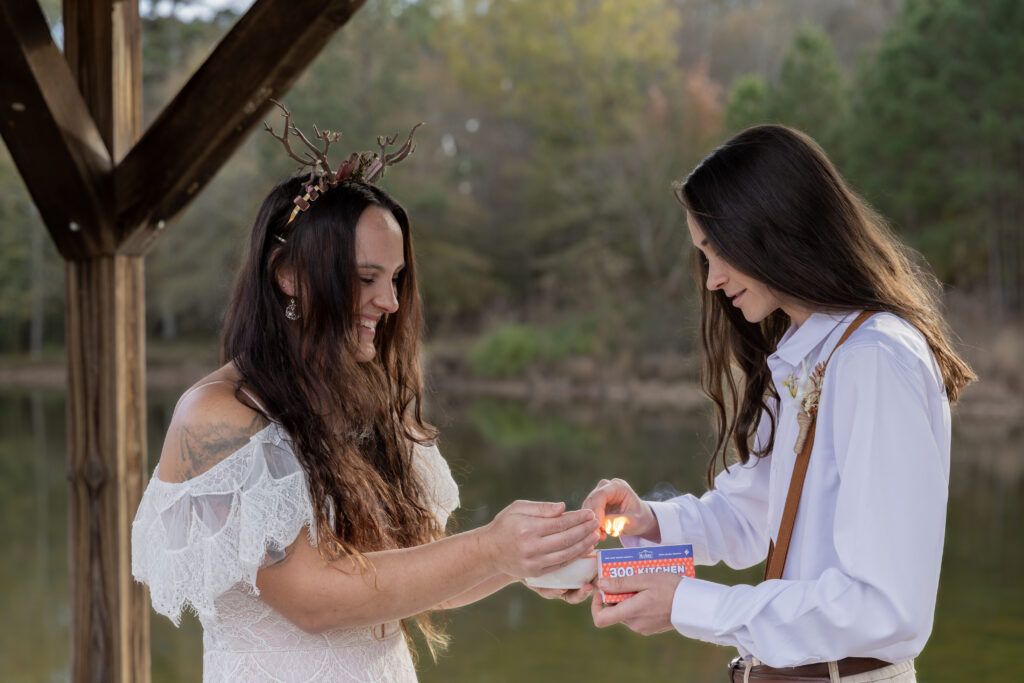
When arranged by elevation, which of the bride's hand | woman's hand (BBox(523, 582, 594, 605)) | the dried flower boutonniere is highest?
the dried flower boutonniere

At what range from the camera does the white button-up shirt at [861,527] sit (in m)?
1.56

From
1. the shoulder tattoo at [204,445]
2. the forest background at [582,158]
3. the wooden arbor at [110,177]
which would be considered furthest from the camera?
the forest background at [582,158]

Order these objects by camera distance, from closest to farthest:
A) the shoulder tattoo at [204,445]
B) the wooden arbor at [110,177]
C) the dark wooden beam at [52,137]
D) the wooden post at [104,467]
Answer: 1. the shoulder tattoo at [204,445]
2. the dark wooden beam at [52,137]
3. the wooden arbor at [110,177]
4. the wooden post at [104,467]

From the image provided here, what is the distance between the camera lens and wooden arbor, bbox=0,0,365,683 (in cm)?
250

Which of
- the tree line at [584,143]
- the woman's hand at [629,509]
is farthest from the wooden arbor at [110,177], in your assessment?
the tree line at [584,143]

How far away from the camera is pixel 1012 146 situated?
17297 mm

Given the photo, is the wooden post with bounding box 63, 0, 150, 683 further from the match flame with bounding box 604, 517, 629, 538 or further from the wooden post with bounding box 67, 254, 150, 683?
the match flame with bounding box 604, 517, 629, 538

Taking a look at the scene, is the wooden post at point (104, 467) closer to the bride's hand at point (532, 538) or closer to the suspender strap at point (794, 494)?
the bride's hand at point (532, 538)

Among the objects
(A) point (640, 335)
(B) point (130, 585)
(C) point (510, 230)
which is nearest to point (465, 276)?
(C) point (510, 230)

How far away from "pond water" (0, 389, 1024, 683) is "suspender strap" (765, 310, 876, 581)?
1.55 feet

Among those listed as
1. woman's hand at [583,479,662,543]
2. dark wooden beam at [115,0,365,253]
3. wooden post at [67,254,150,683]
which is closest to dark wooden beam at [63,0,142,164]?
dark wooden beam at [115,0,365,253]

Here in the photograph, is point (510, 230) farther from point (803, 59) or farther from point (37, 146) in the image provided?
point (37, 146)

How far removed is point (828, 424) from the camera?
1716 mm

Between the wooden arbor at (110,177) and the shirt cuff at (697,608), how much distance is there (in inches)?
60.1
